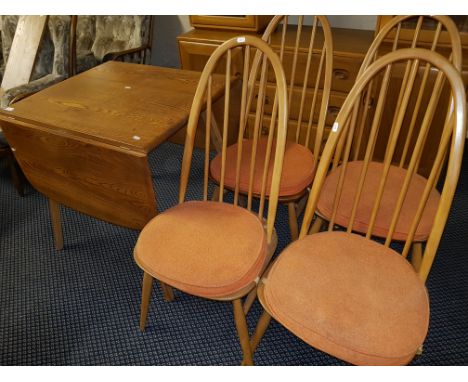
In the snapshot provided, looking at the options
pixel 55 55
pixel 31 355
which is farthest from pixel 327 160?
pixel 55 55

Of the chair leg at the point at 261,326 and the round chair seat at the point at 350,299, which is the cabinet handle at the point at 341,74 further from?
the chair leg at the point at 261,326

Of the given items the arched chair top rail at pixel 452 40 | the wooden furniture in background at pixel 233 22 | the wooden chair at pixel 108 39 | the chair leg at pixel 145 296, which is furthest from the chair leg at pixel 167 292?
the wooden chair at pixel 108 39

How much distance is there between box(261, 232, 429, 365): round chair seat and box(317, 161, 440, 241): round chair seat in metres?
0.09

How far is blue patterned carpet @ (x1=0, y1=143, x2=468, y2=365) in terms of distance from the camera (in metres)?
1.41

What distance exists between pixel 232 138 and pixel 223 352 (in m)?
1.12

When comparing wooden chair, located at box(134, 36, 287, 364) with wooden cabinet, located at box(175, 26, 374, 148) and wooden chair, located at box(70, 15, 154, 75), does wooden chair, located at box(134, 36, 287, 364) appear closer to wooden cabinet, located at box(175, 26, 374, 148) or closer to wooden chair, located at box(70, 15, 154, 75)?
wooden cabinet, located at box(175, 26, 374, 148)

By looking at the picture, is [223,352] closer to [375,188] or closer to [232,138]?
[375,188]

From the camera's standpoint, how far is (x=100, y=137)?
1265 millimetres

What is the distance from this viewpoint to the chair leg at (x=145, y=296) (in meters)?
1.30

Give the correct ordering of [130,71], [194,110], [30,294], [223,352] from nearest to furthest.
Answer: [194,110] → [223,352] → [30,294] → [130,71]

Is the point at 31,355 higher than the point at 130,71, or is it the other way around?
the point at 130,71

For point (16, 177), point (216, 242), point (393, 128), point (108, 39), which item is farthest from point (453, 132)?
point (108, 39)

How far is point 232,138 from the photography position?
2.10m

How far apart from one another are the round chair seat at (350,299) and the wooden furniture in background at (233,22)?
4.75 feet
